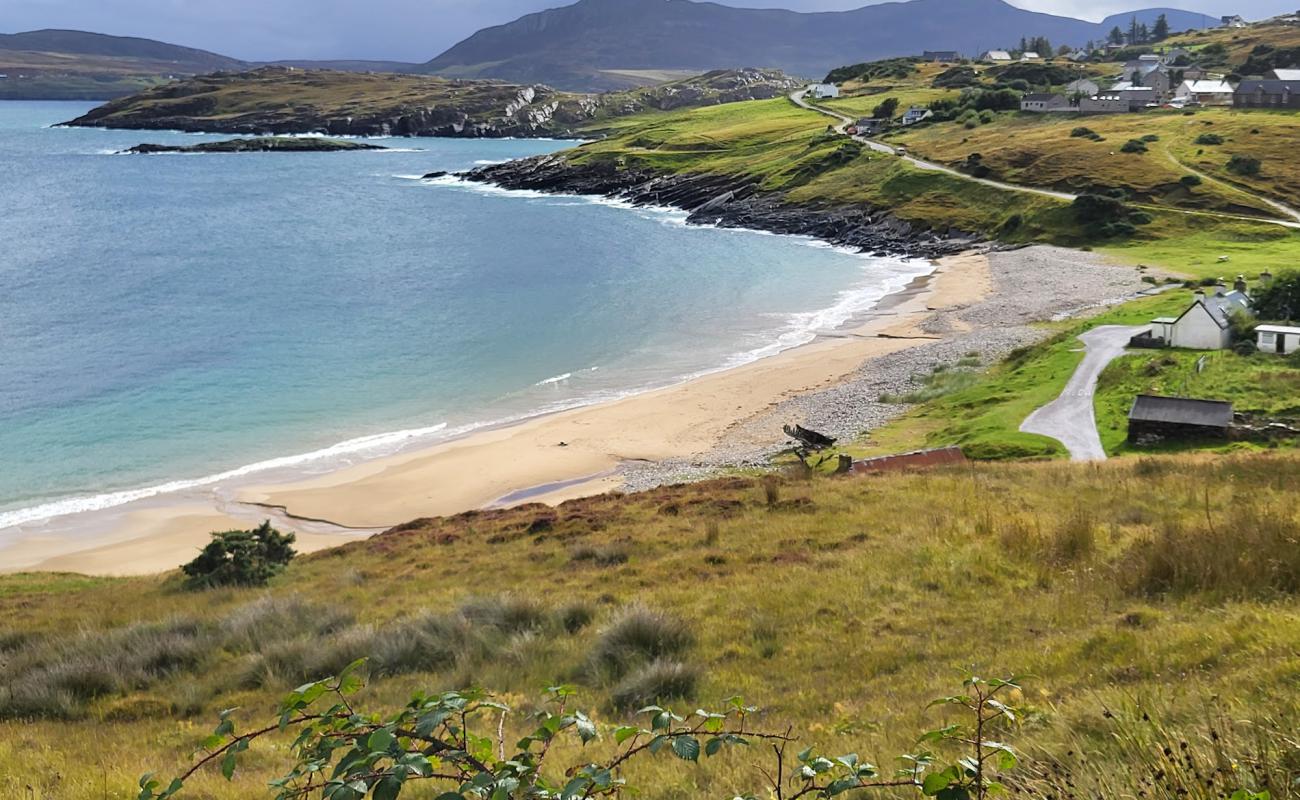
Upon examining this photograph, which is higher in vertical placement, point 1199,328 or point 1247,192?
point 1247,192

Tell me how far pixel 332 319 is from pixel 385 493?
108 ft

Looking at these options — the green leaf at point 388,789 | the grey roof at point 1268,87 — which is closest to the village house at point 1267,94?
the grey roof at point 1268,87

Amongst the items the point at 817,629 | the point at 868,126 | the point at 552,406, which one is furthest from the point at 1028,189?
the point at 817,629

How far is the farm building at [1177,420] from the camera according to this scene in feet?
96.3

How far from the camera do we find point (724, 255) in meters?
86.7

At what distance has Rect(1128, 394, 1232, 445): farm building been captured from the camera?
96.3 ft

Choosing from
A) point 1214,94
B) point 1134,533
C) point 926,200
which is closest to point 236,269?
point 926,200

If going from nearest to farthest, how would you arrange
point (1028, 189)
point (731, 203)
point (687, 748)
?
point (687, 748)
point (1028, 189)
point (731, 203)

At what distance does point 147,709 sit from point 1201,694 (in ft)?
37.8

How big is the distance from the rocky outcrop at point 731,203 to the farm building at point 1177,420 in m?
55.6

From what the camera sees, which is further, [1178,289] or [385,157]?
[385,157]

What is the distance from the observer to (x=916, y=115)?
13600cm

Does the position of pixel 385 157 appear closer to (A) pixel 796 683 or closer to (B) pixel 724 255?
(B) pixel 724 255

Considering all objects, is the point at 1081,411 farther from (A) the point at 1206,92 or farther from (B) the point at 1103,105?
(A) the point at 1206,92
